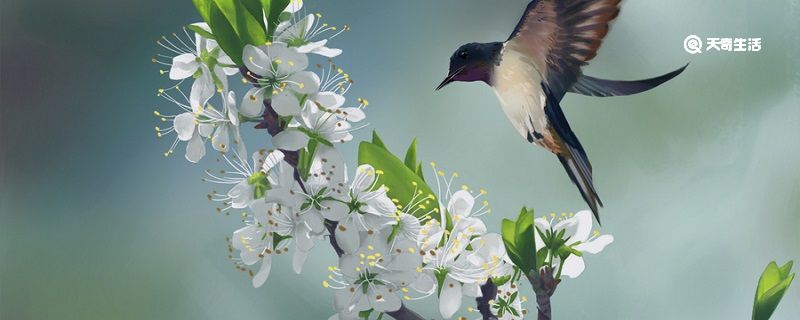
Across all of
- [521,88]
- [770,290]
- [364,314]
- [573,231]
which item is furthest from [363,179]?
[770,290]

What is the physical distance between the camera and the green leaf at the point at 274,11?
0.90 metres

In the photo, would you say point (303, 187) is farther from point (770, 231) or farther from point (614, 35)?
point (770, 231)

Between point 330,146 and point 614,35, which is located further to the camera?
point 614,35

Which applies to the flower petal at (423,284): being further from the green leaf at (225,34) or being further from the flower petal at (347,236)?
the green leaf at (225,34)

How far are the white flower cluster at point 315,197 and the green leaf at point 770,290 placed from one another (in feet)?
1.10

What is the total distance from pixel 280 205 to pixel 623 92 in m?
0.68

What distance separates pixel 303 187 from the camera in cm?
89

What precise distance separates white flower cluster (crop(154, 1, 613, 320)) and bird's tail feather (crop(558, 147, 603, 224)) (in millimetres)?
291

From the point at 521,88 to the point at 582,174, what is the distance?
0.56ft

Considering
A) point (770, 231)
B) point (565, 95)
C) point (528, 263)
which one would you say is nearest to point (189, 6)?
point (565, 95)

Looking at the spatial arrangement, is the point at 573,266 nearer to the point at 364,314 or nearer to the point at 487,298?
the point at 487,298

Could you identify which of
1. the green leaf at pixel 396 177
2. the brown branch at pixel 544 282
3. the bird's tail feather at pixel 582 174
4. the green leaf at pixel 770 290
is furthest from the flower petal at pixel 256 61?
the green leaf at pixel 770 290

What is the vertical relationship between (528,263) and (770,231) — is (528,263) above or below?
above

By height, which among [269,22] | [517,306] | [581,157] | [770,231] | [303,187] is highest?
[269,22]
